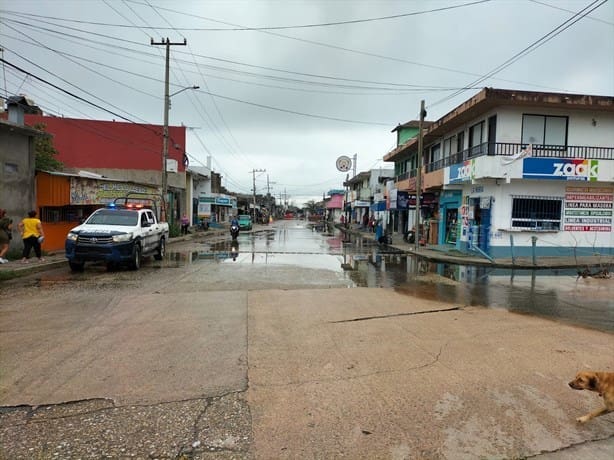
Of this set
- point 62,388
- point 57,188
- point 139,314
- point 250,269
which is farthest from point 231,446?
point 57,188

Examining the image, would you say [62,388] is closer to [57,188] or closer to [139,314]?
[139,314]

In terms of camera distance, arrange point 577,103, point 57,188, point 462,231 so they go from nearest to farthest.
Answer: point 57,188 < point 577,103 < point 462,231

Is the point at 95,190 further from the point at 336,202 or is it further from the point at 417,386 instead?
the point at 336,202

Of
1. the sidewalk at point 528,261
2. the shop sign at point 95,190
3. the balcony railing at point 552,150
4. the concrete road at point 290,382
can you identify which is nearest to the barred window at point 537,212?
the sidewalk at point 528,261

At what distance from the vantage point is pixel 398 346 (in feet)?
20.6

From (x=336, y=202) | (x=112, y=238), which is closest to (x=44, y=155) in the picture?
(x=112, y=238)

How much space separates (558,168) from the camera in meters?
19.5

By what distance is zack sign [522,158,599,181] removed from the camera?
63.9 ft

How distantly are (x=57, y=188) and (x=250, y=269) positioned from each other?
30.8 ft

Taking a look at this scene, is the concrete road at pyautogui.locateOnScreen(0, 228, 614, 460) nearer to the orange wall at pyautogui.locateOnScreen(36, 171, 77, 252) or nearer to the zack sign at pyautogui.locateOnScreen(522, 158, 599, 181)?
the orange wall at pyautogui.locateOnScreen(36, 171, 77, 252)

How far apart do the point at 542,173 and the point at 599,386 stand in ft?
58.1

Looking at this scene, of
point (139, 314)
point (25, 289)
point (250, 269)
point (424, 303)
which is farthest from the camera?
point (250, 269)

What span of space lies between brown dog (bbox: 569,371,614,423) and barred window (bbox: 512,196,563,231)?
17949 mm

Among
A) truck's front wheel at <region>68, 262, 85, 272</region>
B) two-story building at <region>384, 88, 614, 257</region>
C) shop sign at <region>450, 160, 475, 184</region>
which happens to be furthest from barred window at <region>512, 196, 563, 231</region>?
truck's front wheel at <region>68, 262, 85, 272</region>
